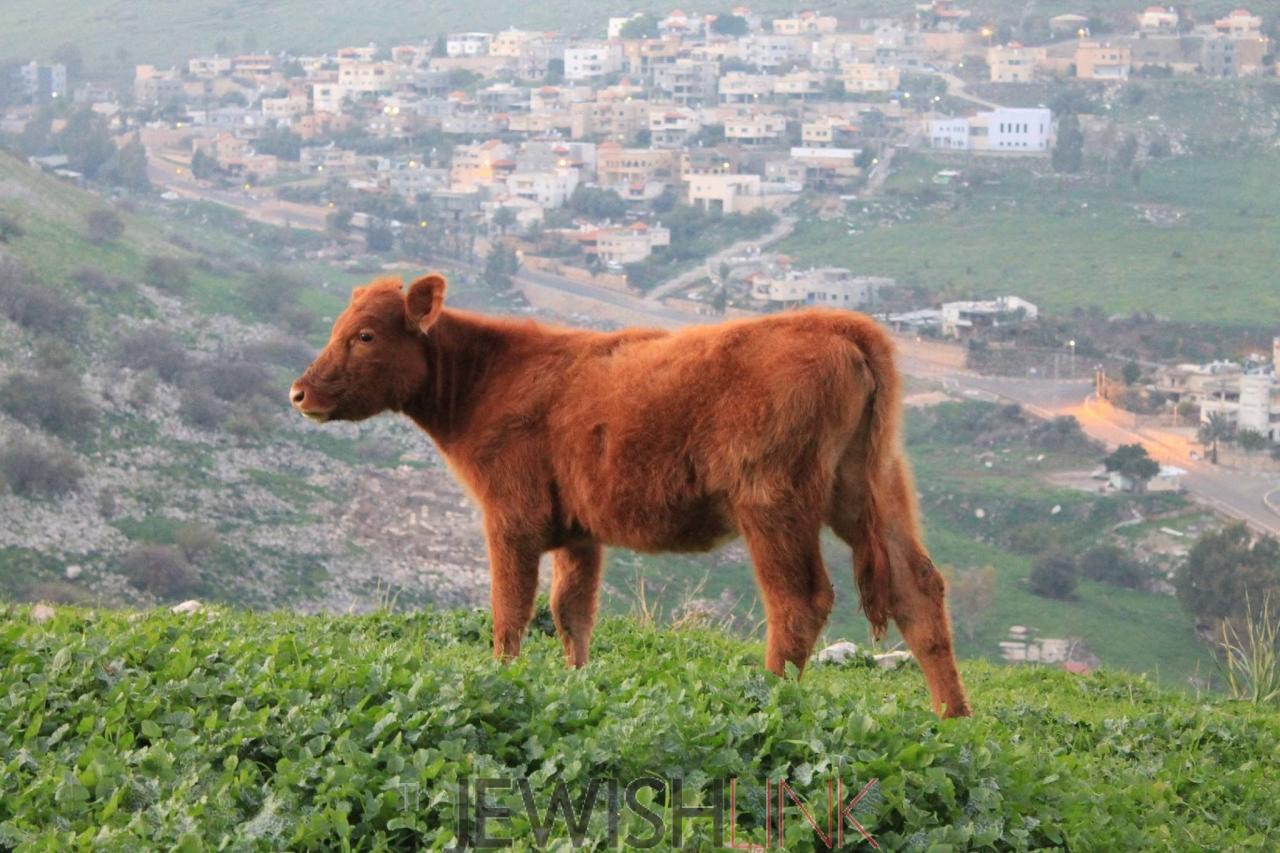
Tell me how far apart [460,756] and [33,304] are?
39.2 meters

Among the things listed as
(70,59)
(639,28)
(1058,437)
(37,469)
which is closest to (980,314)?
(1058,437)

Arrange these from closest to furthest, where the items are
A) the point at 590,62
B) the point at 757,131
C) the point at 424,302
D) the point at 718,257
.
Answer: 1. the point at 424,302
2. the point at 718,257
3. the point at 757,131
4. the point at 590,62

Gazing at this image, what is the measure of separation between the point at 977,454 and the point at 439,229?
2824cm

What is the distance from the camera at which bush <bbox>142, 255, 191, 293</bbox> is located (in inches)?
1892

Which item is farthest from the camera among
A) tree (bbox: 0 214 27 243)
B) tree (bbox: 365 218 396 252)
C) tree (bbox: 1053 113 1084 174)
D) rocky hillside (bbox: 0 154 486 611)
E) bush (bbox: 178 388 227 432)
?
tree (bbox: 1053 113 1084 174)

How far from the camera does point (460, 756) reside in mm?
4742

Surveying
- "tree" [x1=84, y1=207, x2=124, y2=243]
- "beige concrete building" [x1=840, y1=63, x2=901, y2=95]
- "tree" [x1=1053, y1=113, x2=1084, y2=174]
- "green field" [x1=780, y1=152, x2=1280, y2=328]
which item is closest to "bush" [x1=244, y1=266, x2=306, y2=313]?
"tree" [x1=84, y1=207, x2=124, y2=243]

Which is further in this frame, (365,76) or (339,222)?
(365,76)

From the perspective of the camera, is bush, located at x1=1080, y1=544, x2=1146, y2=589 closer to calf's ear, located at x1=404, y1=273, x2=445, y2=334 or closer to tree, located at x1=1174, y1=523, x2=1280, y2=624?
tree, located at x1=1174, y1=523, x2=1280, y2=624

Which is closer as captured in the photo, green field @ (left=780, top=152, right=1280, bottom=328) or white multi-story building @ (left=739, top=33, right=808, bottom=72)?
green field @ (left=780, top=152, right=1280, bottom=328)

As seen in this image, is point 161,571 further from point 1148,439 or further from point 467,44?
point 467,44

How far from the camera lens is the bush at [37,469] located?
3406cm

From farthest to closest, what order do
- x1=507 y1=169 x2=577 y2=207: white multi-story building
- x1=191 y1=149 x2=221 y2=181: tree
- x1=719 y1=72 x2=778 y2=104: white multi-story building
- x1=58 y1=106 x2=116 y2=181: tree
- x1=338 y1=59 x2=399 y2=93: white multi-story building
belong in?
x1=338 y1=59 x2=399 y2=93: white multi-story building, x1=719 y1=72 x2=778 y2=104: white multi-story building, x1=191 y1=149 x2=221 y2=181: tree, x1=507 y1=169 x2=577 y2=207: white multi-story building, x1=58 y1=106 x2=116 y2=181: tree

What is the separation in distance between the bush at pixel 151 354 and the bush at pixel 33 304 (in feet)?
4.21
